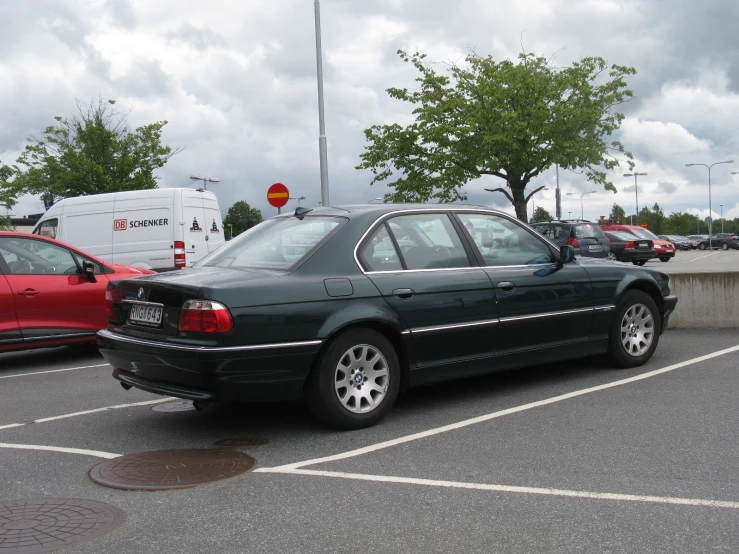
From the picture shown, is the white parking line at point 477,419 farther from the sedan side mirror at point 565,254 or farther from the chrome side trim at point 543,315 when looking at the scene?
the sedan side mirror at point 565,254

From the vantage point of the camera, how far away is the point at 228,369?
511 centimetres

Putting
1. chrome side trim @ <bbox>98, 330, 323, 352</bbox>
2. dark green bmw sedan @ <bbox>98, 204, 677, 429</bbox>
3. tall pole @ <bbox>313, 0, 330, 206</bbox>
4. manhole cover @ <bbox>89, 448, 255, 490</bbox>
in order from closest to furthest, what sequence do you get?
manhole cover @ <bbox>89, 448, 255, 490</bbox> → chrome side trim @ <bbox>98, 330, 323, 352</bbox> → dark green bmw sedan @ <bbox>98, 204, 677, 429</bbox> → tall pole @ <bbox>313, 0, 330, 206</bbox>

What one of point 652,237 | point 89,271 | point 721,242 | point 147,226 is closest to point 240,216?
point 721,242

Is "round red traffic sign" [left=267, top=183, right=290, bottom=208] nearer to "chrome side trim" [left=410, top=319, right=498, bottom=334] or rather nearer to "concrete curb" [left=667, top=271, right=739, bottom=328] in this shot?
"concrete curb" [left=667, top=271, right=739, bottom=328]

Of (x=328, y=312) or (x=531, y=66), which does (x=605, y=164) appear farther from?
(x=328, y=312)

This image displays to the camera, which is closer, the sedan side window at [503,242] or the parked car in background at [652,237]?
the sedan side window at [503,242]

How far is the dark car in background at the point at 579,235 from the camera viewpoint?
23.2 meters

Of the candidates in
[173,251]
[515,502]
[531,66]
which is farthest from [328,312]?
[531,66]

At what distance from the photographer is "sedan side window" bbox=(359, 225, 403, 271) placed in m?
5.82

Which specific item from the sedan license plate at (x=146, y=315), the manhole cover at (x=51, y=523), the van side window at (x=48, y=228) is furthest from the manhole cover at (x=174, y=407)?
the van side window at (x=48, y=228)

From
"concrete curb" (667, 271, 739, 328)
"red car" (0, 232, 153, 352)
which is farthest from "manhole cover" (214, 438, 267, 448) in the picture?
"concrete curb" (667, 271, 739, 328)

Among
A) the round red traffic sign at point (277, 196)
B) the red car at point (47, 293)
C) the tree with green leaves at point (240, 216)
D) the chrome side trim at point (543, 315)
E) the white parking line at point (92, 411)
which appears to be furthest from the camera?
the tree with green leaves at point (240, 216)

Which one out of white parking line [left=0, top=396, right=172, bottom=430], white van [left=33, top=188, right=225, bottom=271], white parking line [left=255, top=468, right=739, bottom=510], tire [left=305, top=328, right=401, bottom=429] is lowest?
white parking line [left=255, top=468, right=739, bottom=510]

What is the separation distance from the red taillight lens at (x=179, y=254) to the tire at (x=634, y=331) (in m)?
10.1
